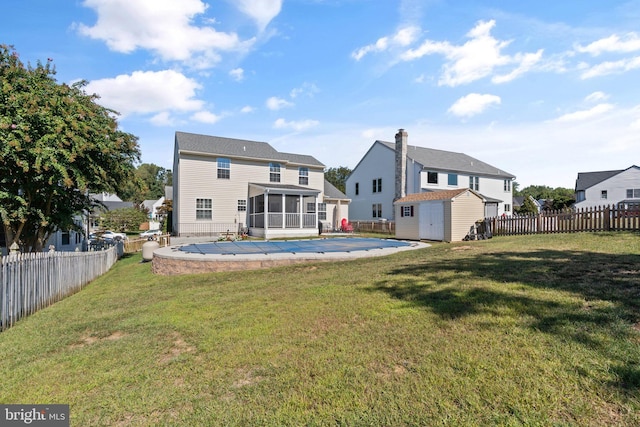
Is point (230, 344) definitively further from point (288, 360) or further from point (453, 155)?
point (453, 155)

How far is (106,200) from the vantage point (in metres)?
49.5

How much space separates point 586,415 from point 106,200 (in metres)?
58.6

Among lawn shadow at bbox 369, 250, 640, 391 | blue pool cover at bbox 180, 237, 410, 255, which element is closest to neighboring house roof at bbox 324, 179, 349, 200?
blue pool cover at bbox 180, 237, 410, 255

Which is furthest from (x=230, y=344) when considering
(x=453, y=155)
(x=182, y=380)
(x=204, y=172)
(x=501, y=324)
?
(x=453, y=155)

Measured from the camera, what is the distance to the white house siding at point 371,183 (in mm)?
31031

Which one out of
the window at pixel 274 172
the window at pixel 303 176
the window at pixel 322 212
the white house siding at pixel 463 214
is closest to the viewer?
the white house siding at pixel 463 214

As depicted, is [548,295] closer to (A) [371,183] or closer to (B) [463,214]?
(B) [463,214]

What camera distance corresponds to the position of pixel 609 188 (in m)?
41.6

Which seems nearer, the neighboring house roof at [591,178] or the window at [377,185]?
the window at [377,185]

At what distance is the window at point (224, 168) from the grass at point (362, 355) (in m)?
18.9

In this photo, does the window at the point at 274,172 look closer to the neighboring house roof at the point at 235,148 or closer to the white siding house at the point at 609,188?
the neighboring house roof at the point at 235,148

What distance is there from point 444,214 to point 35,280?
16.9m

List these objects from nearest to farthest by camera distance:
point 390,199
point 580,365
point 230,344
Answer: point 580,365 < point 230,344 < point 390,199

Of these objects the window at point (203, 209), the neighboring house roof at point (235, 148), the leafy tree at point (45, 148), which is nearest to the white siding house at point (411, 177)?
the neighboring house roof at point (235, 148)
